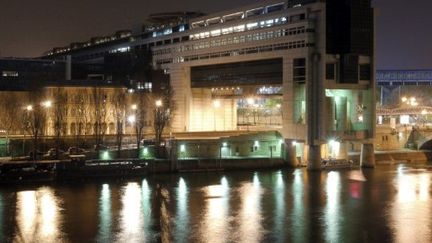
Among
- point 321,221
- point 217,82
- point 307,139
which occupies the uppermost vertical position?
point 217,82

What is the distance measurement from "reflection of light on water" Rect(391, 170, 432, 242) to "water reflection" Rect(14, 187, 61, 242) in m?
9.72

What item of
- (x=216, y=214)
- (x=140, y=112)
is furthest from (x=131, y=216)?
(x=140, y=112)

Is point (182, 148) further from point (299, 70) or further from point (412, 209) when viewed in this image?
point (412, 209)

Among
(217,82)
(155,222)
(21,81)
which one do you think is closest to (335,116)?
(217,82)

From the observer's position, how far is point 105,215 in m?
20.8

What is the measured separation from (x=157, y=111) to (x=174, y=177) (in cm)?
800

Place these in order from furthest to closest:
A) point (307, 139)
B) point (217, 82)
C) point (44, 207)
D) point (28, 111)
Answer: point (217, 82) < point (28, 111) < point (307, 139) < point (44, 207)

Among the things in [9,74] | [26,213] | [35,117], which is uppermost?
[9,74]

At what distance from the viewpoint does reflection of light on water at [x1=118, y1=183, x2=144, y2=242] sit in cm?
1797

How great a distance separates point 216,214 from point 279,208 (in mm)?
2556

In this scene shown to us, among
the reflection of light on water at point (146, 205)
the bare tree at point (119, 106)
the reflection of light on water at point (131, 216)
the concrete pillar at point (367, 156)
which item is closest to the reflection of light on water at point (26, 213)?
the reflection of light on water at point (131, 216)

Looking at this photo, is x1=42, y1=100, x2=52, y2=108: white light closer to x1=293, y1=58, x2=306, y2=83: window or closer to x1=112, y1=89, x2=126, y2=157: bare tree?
x1=112, y1=89, x2=126, y2=157: bare tree

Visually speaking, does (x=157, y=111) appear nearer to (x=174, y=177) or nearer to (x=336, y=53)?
(x=174, y=177)

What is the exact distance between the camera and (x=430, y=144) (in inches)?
1651
